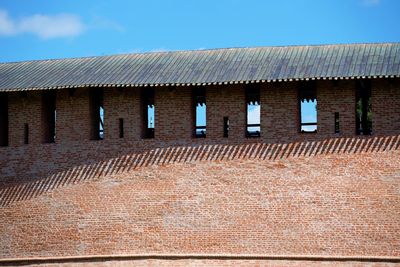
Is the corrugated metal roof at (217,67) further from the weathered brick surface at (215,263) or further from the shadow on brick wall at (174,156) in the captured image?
the weathered brick surface at (215,263)

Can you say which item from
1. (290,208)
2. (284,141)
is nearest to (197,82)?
(284,141)

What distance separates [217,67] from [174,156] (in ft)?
6.25

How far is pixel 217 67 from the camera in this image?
15.6 meters

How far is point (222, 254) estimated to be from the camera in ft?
48.3

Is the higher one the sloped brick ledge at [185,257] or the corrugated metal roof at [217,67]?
the corrugated metal roof at [217,67]

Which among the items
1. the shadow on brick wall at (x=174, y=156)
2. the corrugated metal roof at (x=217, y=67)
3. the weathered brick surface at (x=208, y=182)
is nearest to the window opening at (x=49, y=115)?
the weathered brick surface at (x=208, y=182)

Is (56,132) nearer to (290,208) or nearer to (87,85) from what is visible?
(87,85)

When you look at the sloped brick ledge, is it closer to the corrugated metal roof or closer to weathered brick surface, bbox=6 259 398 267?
weathered brick surface, bbox=6 259 398 267

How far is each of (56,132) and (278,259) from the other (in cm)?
518

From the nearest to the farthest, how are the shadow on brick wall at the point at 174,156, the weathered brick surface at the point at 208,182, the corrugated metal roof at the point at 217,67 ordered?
1. the weathered brick surface at the point at 208,182
2. the shadow on brick wall at the point at 174,156
3. the corrugated metal roof at the point at 217,67

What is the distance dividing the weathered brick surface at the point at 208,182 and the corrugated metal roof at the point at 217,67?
38 cm

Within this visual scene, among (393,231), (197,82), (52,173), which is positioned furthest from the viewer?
(52,173)

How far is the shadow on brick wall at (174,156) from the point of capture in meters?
14.5

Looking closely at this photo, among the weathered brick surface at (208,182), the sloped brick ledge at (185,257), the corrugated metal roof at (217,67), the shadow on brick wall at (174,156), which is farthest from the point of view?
the corrugated metal roof at (217,67)
